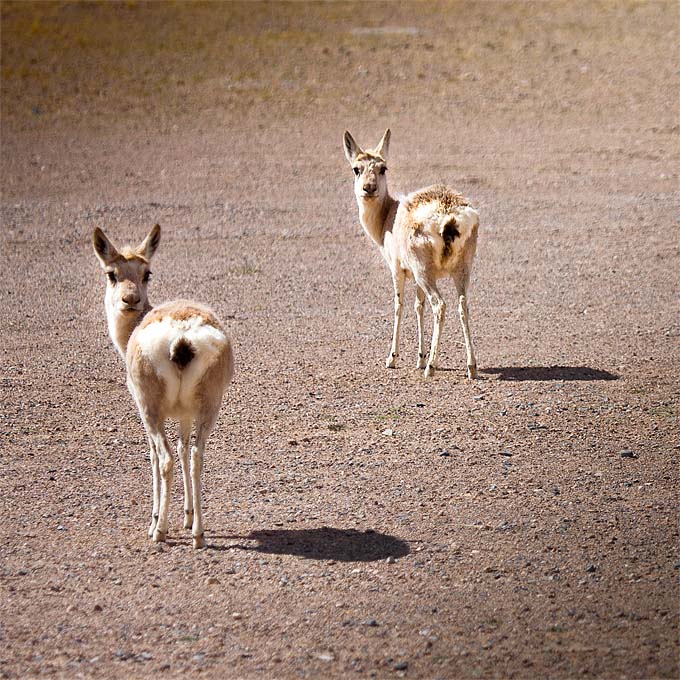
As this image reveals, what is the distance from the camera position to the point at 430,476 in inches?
356

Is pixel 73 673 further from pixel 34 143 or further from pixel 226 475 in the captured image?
pixel 34 143

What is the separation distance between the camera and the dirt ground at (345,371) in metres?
6.83

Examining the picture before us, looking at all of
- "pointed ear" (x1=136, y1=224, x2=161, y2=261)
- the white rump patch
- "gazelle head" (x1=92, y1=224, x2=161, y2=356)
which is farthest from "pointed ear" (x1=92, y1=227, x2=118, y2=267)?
the white rump patch

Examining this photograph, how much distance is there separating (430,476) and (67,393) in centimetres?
380

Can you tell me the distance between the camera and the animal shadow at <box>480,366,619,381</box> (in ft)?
37.0

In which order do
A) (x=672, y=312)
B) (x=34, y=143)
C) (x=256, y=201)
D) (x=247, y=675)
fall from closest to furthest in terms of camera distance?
(x=247, y=675) < (x=672, y=312) < (x=256, y=201) < (x=34, y=143)

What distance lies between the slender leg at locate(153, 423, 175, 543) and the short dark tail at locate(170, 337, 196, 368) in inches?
19.6

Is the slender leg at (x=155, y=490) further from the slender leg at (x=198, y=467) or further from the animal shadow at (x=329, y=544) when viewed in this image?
the animal shadow at (x=329, y=544)

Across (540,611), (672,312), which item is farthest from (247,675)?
(672,312)

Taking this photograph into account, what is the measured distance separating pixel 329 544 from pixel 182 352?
1.55 metres

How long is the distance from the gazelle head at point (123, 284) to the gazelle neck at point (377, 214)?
4339 millimetres

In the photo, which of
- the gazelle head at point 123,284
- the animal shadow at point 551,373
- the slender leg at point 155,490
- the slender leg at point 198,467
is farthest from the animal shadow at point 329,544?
the animal shadow at point 551,373

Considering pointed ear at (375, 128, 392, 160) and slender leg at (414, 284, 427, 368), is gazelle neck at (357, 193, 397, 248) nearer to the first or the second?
pointed ear at (375, 128, 392, 160)

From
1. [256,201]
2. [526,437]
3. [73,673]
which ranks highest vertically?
[256,201]
